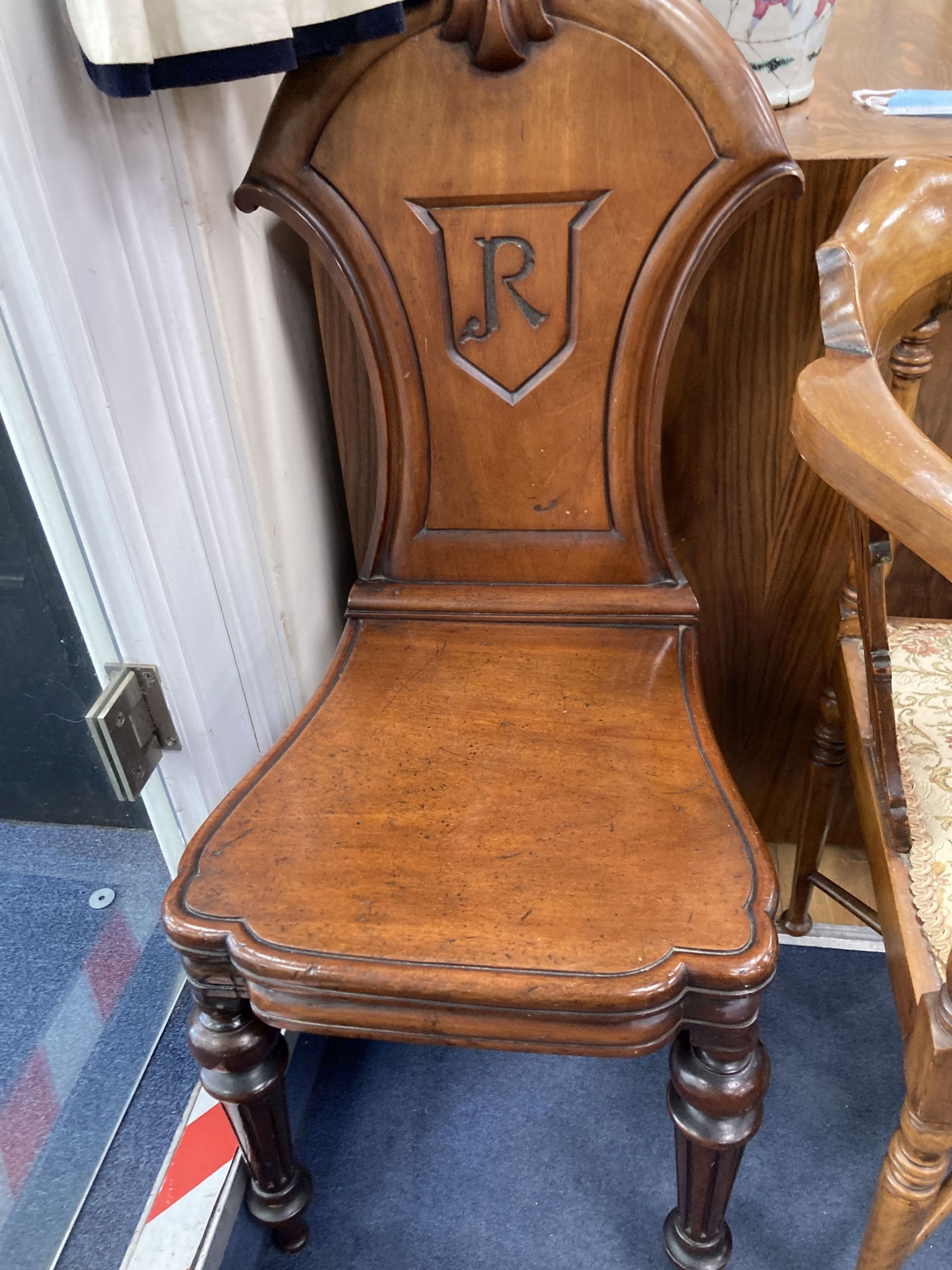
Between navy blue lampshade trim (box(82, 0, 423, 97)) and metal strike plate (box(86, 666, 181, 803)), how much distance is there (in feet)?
1.63

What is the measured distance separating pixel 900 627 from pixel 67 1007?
102 centimetres

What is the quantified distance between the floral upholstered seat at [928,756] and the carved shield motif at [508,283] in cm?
49

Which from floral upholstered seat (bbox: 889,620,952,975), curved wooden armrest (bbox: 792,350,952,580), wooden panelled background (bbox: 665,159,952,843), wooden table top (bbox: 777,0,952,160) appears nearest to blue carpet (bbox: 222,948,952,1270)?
wooden panelled background (bbox: 665,159,952,843)

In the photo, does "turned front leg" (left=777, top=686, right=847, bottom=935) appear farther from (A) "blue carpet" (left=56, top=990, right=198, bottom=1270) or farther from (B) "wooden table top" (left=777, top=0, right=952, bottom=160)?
(A) "blue carpet" (left=56, top=990, right=198, bottom=1270)

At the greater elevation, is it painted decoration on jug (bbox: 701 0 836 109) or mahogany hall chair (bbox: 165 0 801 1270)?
painted decoration on jug (bbox: 701 0 836 109)

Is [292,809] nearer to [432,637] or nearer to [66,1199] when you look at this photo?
[432,637]

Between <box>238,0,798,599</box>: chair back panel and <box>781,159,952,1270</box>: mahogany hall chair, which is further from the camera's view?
<box>238,0,798,599</box>: chair back panel

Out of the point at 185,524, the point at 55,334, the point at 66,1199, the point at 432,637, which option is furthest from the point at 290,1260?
the point at 55,334

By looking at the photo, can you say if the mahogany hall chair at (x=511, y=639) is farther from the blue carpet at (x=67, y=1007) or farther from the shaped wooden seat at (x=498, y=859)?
the blue carpet at (x=67, y=1007)

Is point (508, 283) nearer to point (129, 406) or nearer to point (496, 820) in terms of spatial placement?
point (129, 406)

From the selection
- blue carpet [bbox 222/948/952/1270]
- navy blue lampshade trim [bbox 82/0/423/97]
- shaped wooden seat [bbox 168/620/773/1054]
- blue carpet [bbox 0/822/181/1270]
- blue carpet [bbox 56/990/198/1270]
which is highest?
navy blue lampshade trim [bbox 82/0/423/97]

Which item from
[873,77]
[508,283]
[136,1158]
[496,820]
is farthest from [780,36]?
[136,1158]

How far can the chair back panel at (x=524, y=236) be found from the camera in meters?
0.83

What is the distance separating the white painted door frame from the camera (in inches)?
27.2
